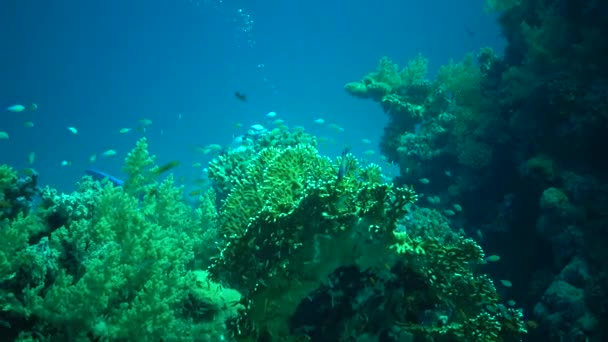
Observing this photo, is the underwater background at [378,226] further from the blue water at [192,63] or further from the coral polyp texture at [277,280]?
the blue water at [192,63]

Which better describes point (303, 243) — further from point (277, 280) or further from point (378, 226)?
point (378, 226)

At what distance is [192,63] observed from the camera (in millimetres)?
102125

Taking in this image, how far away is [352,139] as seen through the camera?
80688 millimetres


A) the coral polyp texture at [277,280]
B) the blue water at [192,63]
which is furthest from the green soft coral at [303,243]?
the blue water at [192,63]

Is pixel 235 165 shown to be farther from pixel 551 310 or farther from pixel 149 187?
pixel 551 310

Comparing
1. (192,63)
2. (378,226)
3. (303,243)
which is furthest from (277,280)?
(192,63)

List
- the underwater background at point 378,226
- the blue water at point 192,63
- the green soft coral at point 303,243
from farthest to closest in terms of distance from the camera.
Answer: the blue water at point 192,63 → the green soft coral at point 303,243 → the underwater background at point 378,226

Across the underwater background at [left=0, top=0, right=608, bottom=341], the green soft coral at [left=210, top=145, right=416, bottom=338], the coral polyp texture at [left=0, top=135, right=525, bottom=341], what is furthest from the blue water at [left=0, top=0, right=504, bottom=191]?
the green soft coral at [left=210, top=145, right=416, bottom=338]

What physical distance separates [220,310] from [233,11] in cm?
11344

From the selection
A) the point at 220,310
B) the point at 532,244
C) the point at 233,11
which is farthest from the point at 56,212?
the point at 233,11

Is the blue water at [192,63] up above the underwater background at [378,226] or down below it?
above

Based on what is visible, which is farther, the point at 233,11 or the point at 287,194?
the point at 233,11

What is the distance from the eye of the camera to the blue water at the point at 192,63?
7188 centimetres

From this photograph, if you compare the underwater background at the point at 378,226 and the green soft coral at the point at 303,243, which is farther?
the green soft coral at the point at 303,243
